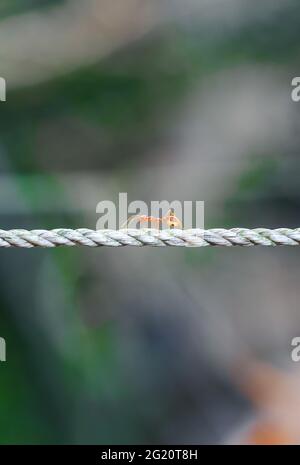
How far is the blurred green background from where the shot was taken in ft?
4.91

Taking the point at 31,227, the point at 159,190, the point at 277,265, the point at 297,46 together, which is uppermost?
the point at 297,46

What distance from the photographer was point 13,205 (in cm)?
150

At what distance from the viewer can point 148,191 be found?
1.52m

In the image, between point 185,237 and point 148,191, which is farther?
point 148,191

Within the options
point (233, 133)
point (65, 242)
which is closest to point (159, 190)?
point (233, 133)

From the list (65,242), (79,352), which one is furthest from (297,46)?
(65,242)

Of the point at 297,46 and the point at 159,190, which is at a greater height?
the point at 297,46

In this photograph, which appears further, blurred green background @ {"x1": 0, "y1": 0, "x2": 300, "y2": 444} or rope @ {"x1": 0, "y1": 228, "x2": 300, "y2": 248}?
blurred green background @ {"x1": 0, "y1": 0, "x2": 300, "y2": 444}

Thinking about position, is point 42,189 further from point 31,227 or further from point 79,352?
point 79,352

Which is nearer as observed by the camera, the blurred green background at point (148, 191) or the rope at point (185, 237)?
the rope at point (185, 237)

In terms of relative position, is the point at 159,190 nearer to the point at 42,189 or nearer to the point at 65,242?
the point at 42,189

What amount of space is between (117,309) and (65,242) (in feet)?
2.96

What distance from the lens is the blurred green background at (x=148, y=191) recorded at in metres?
1.50

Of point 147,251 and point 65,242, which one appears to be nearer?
point 65,242
